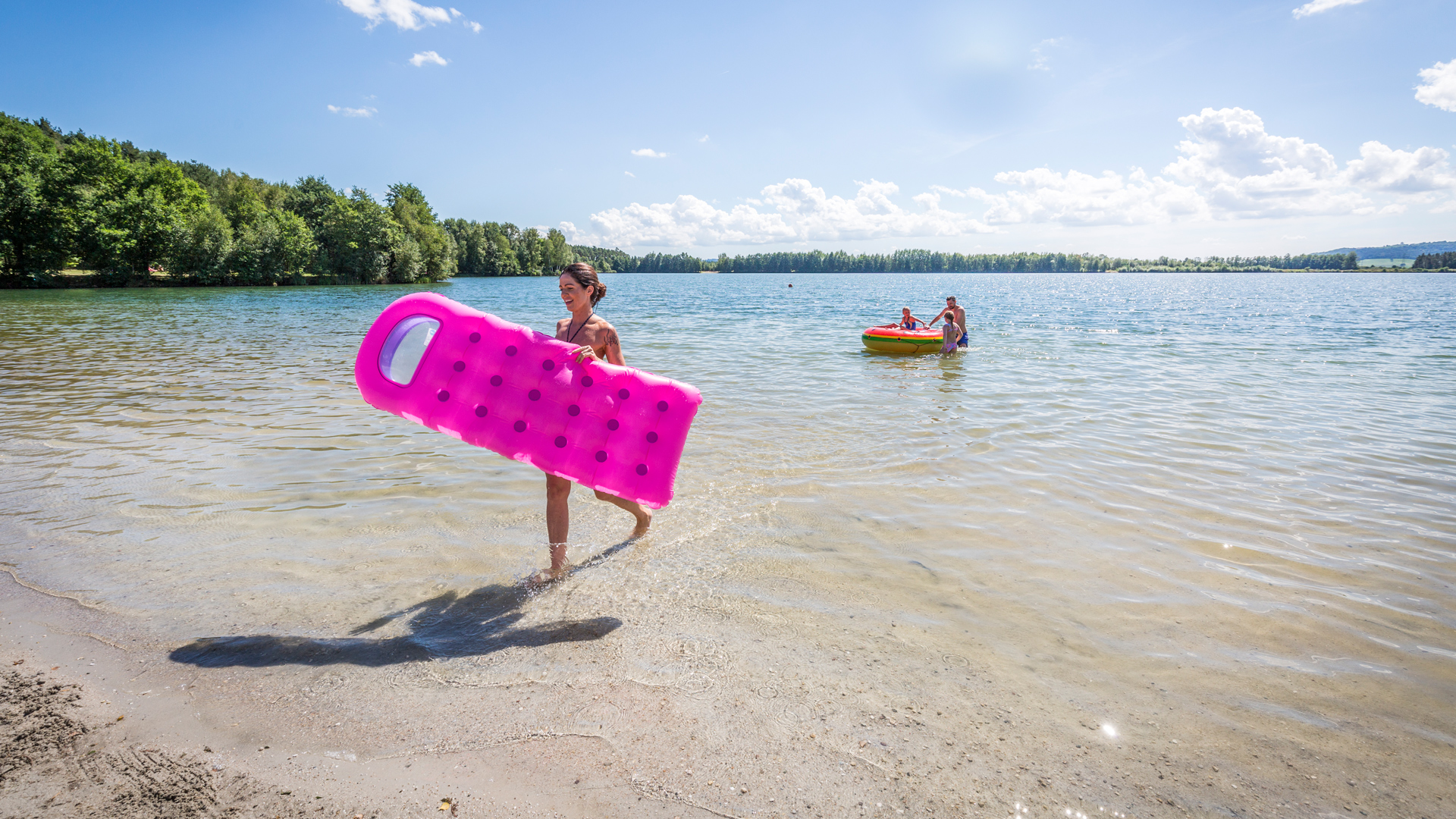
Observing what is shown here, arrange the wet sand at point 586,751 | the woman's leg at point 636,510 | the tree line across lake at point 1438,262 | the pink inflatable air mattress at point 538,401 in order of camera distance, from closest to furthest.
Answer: the wet sand at point 586,751, the pink inflatable air mattress at point 538,401, the woman's leg at point 636,510, the tree line across lake at point 1438,262

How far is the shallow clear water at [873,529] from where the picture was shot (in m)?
3.55

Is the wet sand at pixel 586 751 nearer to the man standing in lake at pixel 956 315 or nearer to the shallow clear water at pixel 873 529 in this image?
the shallow clear water at pixel 873 529

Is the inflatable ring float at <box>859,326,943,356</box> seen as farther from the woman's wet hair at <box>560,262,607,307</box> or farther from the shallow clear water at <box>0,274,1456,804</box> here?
the woman's wet hair at <box>560,262,607,307</box>

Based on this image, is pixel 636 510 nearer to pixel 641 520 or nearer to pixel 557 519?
pixel 641 520

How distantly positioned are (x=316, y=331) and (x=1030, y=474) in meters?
21.8

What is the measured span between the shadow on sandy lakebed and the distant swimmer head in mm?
1939

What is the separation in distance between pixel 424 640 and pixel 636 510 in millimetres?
1769

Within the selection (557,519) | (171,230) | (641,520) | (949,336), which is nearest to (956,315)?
(949,336)

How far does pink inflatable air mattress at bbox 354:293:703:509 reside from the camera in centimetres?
423

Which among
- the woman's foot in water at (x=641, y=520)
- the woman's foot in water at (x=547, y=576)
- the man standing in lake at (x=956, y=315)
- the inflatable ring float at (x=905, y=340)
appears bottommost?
the woman's foot in water at (x=547, y=576)

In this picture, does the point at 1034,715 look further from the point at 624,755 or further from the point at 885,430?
the point at 885,430

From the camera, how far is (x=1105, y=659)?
11.5 ft

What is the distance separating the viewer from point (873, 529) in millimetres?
5273

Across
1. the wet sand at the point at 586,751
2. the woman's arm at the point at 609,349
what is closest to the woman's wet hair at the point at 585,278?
the woman's arm at the point at 609,349
